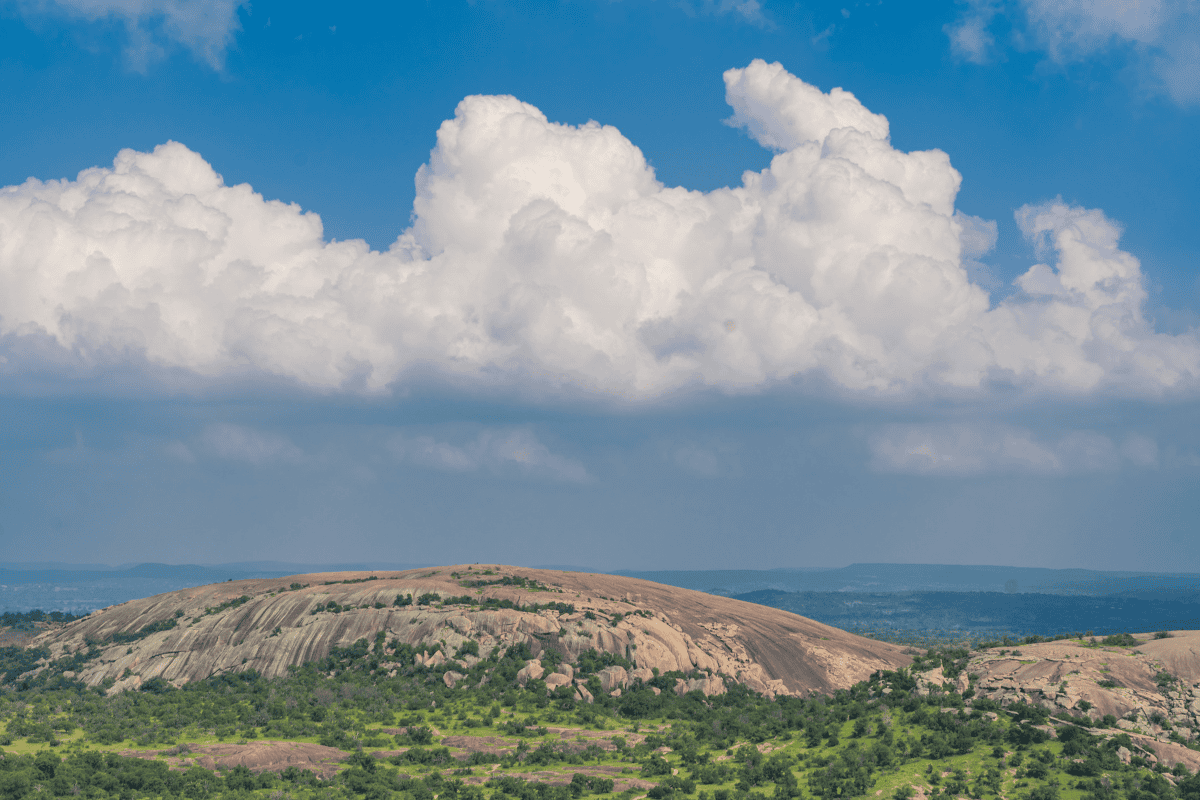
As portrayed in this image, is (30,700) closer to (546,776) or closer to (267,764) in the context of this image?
(267,764)

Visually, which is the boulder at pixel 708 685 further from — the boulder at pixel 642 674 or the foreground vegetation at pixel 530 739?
the boulder at pixel 642 674

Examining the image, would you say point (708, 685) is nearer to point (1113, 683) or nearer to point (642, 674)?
point (642, 674)

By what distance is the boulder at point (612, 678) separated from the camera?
9956 cm

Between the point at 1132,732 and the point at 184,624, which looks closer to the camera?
the point at 1132,732

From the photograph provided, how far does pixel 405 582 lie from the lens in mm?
122125

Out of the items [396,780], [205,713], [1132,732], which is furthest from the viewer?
[205,713]

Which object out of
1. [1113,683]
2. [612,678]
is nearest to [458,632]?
[612,678]

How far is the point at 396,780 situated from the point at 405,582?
55406 mm

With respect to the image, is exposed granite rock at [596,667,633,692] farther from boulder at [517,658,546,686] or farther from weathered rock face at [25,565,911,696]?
boulder at [517,658,546,686]

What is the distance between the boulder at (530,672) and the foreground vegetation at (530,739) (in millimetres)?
821

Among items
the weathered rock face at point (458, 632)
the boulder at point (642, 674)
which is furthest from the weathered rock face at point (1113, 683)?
the weathered rock face at point (458, 632)

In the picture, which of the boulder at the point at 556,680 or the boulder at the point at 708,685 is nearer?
the boulder at the point at 556,680

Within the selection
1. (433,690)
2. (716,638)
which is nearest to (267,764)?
(433,690)

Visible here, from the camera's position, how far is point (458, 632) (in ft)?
352
